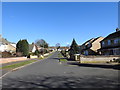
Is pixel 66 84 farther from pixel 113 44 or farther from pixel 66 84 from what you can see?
pixel 113 44

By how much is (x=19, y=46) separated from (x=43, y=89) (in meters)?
49.2

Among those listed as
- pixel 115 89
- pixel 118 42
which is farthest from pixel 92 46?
pixel 115 89

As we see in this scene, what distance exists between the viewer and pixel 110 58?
86.4 feet

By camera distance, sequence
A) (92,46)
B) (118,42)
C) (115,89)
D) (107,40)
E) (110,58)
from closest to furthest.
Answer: (115,89) → (110,58) → (118,42) → (107,40) → (92,46)

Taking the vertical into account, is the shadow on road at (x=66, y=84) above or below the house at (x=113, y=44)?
below

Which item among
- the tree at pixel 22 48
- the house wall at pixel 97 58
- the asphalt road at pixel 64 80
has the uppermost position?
the tree at pixel 22 48

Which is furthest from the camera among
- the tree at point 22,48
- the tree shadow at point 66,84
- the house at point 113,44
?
the tree at point 22,48

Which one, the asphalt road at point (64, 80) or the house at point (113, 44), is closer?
the asphalt road at point (64, 80)

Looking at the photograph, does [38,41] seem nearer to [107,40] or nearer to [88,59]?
[107,40]

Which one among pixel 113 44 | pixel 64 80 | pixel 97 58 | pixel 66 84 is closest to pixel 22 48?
pixel 113 44

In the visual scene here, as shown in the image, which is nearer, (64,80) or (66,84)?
(66,84)

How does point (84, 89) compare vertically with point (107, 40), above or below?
below

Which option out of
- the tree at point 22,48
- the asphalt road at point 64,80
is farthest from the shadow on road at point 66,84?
the tree at point 22,48

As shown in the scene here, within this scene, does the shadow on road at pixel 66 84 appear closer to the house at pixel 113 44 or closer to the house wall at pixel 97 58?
the house wall at pixel 97 58
